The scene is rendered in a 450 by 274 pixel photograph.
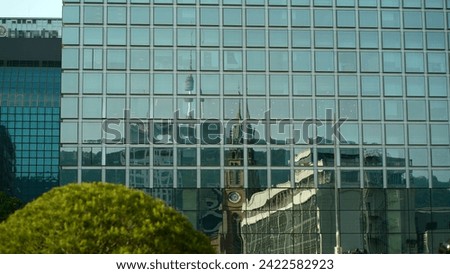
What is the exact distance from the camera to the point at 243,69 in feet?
265

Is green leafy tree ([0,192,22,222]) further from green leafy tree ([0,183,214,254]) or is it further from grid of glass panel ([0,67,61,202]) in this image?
grid of glass panel ([0,67,61,202])

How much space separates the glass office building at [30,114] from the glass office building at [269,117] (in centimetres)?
9583

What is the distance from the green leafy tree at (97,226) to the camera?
33.2 metres

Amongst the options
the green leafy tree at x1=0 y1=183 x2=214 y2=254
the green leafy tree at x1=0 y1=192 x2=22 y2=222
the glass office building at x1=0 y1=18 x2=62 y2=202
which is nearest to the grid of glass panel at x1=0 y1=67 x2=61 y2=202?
the glass office building at x1=0 y1=18 x2=62 y2=202

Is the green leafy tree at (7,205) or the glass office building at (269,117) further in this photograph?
the green leafy tree at (7,205)

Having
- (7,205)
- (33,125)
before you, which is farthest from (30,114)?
(7,205)

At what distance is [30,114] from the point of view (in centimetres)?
18238

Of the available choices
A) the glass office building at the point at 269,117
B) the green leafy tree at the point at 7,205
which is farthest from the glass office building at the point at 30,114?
the glass office building at the point at 269,117

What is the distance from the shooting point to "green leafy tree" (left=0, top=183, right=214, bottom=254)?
33250mm

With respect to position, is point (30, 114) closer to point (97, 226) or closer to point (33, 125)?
point (33, 125)

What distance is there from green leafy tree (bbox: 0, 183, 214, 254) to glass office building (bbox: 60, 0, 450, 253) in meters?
42.9

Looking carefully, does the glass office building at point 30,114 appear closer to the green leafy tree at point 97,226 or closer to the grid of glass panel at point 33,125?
the grid of glass panel at point 33,125
